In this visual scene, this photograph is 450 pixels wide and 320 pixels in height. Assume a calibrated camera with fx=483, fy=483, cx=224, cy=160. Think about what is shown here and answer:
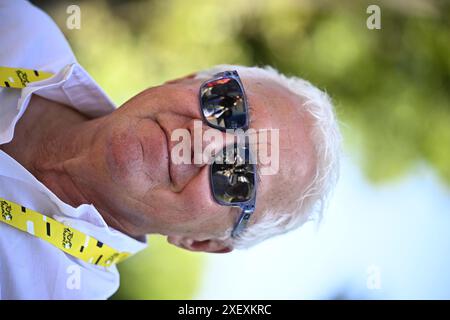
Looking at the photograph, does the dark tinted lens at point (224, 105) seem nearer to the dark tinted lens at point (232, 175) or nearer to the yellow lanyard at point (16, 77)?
the dark tinted lens at point (232, 175)

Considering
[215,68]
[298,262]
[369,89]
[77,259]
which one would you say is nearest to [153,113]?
[215,68]

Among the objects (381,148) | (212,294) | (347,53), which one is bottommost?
(212,294)

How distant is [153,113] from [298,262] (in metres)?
0.65

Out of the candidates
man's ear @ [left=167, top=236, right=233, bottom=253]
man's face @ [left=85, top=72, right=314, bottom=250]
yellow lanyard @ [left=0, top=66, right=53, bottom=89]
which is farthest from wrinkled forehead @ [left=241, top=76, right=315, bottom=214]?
yellow lanyard @ [left=0, top=66, right=53, bottom=89]

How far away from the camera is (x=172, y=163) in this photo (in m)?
0.90

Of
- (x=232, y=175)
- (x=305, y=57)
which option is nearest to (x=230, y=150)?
(x=232, y=175)

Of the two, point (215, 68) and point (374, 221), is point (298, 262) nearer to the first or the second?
point (374, 221)

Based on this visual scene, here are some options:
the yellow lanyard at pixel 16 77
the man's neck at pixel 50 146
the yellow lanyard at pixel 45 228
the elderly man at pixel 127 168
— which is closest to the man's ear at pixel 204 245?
the elderly man at pixel 127 168

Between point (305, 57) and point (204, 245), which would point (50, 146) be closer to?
point (204, 245)

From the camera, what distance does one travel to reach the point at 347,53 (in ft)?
4.59

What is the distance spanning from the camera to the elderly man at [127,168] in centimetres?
92

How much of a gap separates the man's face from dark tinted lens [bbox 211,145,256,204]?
0.06 ft

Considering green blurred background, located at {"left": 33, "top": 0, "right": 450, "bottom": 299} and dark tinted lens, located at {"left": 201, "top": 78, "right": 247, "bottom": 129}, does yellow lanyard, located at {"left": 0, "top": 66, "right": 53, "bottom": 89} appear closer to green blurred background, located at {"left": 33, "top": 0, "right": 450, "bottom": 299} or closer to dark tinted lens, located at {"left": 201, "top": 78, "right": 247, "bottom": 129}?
green blurred background, located at {"left": 33, "top": 0, "right": 450, "bottom": 299}

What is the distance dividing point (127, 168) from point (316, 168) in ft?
1.35
